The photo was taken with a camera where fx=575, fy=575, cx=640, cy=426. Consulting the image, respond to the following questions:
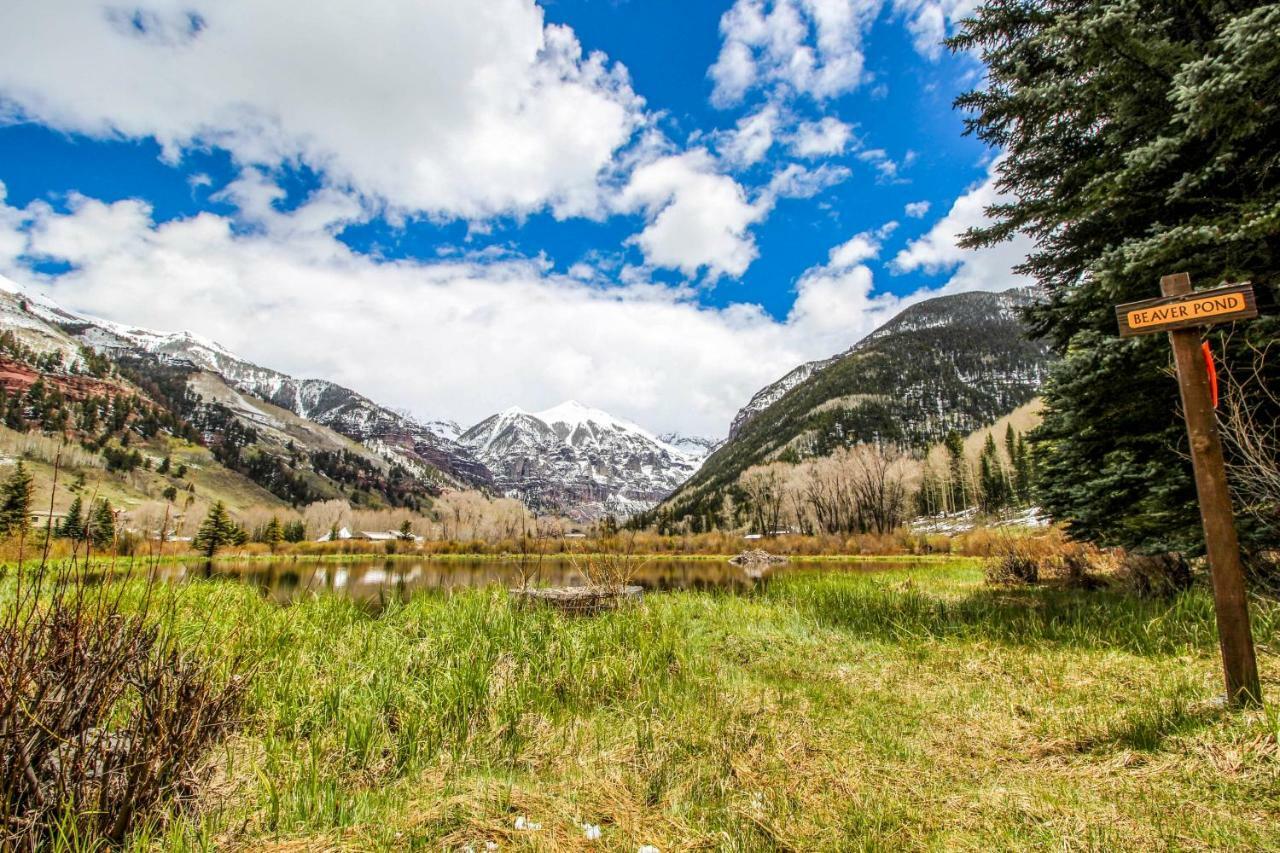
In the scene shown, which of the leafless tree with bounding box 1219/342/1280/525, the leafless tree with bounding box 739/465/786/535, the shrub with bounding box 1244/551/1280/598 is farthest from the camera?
the leafless tree with bounding box 739/465/786/535

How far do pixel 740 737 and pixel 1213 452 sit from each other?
4307mm

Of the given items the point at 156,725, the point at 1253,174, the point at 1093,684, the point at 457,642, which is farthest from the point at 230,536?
the point at 1253,174

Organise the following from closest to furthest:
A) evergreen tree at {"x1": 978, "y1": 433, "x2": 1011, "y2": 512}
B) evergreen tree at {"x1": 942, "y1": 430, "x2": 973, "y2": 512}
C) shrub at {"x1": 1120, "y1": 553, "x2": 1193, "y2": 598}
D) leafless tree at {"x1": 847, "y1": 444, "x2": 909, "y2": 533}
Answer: shrub at {"x1": 1120, "y1": 553, "x2": 1193, "y2": 598}, leafless tree at {"x1": 847, "y1": 444, "x2": 909, "y2": 533}, evergreen tree at {"x1": 978, "y1": 433, "x2": 1011, "y2": 512}, evergreen tree at {"x1": 942, "y1": 430, "x2": 973, "y2": 512}

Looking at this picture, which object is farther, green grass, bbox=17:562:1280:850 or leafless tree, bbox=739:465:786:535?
leafless tree, bbox=739:465:786:535

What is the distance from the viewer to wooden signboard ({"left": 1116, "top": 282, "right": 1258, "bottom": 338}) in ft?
14.4

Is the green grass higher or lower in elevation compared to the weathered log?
lower

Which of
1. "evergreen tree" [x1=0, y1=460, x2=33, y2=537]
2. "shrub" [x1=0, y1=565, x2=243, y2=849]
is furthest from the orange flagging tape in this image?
"evergreen tree" [x1=0, y1=460, x2=33, y2=537]

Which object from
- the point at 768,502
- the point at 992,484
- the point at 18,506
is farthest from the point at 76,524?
the point at 768,502

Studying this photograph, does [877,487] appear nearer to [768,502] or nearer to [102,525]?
[768,502]

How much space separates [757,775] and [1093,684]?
3.78 metres

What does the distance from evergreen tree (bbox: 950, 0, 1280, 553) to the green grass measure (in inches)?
74.6

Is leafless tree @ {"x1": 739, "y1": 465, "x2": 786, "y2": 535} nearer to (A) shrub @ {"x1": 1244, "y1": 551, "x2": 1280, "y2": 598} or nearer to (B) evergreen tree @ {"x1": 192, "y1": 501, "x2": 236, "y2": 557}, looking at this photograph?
(B) evergreen tree @ {"x1": 192, "y1": 501, "x2": 236, "y2": 557}

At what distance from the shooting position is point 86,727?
304cm

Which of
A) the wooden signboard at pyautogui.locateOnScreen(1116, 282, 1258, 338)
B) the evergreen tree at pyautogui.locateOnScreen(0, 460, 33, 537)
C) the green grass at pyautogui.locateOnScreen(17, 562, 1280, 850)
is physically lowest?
the green grass at pyautogui.locateOnScreen(17, 562, 1280, 850)
